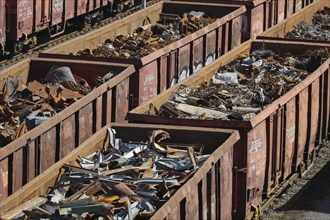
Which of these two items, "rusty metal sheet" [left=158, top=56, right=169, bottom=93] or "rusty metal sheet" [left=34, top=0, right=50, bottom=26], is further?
"rusty metal sheet" [left=34, top=0, right=50, bottom=26]

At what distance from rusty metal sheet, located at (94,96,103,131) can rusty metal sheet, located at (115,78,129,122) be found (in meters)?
0.72

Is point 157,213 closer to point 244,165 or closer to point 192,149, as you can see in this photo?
point 192,149

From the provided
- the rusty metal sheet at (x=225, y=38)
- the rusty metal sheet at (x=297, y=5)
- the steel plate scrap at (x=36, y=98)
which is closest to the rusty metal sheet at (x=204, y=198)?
the steel plate scrap at (x=36, y=98)

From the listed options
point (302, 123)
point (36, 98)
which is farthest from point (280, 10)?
point (36, 98)

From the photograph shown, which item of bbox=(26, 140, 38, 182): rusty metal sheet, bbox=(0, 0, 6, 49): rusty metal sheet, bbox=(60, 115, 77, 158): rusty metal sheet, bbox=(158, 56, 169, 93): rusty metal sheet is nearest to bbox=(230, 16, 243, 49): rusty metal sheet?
bbox=(158, 56, 169, 93): rusty metal sheet

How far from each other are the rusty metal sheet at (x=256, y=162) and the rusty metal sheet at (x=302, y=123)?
6.90ft

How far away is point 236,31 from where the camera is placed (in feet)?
88.8

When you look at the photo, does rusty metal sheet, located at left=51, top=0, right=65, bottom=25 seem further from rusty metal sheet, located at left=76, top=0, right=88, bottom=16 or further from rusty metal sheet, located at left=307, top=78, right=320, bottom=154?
rusty metal sheet, located at left=307, top=78, right=320, bottom=154

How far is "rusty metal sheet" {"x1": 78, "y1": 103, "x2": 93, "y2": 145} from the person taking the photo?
17.9 metres

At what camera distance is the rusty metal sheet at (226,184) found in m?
15.4

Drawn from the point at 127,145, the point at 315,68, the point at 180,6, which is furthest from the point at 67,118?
the point at 180,6

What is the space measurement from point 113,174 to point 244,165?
269cm

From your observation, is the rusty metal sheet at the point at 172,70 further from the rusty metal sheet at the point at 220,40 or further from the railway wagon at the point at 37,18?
the railway wagon at the point at 37,18

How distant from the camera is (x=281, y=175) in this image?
18.9m
